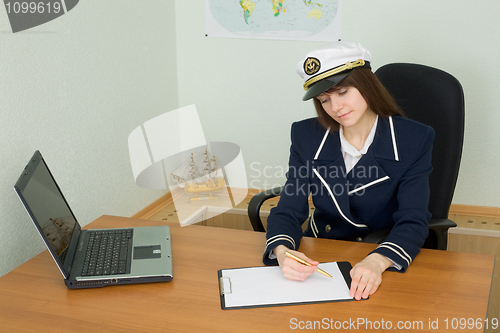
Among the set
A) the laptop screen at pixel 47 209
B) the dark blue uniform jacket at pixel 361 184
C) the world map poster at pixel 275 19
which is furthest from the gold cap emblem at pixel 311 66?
the world map poster at pixel 275 19

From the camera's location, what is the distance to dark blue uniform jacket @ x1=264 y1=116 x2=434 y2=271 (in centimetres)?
130

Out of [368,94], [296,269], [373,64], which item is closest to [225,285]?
[296,269]

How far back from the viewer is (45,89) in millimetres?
1510

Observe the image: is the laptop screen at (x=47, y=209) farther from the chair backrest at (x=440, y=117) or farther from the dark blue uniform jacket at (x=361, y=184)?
the chair backrest at (x=440, y=117)

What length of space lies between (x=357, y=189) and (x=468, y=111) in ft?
4.07

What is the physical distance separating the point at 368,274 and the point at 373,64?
159 centimetres

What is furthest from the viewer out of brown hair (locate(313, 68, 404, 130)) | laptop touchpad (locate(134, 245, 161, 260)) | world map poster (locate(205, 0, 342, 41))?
world map poster (locate(205, 0, 342, 41))

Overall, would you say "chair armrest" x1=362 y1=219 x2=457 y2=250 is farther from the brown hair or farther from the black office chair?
the brown hair

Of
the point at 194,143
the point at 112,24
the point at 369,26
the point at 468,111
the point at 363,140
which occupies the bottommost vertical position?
the point at 194,143

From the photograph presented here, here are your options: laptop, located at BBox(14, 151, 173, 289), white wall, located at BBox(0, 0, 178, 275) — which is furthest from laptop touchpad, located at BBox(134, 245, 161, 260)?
white wall, located at BBox(0, 0, 178, 275)

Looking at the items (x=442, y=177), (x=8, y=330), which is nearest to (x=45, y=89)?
(x=8, y=330)

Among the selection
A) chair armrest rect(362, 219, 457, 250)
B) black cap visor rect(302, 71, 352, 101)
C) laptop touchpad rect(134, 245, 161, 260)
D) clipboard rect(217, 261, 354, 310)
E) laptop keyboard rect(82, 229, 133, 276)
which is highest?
black cap visor rect(302, 71, 352, 101)

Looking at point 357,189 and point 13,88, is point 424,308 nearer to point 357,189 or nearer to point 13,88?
point 357,189

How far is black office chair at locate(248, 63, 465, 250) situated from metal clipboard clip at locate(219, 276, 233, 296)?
48cm
